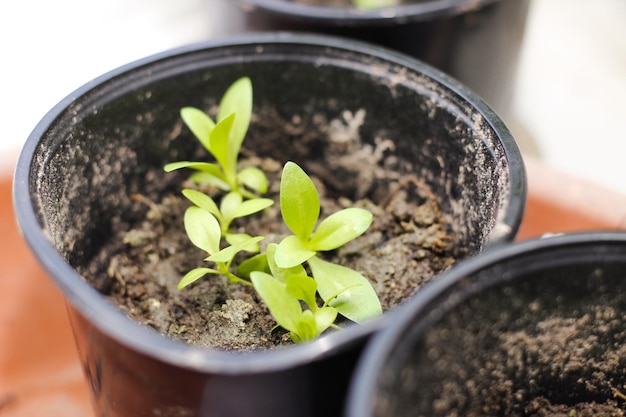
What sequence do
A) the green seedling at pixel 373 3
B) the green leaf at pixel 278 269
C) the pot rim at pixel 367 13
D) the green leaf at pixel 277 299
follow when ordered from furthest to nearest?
the green seedling at pixel 373 3 < the pot rim at pixel 367 13 < the green leaf at pixel 278 269 < the green leaf at pixel 277 299

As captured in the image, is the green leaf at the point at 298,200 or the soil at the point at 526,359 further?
the green leaf at the point at 298,200

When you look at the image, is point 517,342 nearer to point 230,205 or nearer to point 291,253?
point 291,253

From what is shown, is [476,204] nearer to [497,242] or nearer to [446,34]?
[497,242]

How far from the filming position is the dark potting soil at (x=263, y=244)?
70 cm

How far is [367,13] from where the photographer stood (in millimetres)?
984

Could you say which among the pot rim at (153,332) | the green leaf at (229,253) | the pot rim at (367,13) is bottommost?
the green leaf at (229,253)

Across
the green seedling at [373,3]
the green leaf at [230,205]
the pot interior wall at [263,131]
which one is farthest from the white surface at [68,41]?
the green leaf at [230,205]

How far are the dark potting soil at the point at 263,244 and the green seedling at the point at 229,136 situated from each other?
64mm

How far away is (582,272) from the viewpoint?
528 millimetres

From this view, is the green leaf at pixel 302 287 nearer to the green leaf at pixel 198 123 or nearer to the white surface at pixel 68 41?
the green leaf at pixel 198 123

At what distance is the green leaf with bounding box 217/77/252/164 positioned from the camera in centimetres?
78

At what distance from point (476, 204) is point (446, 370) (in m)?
0.25

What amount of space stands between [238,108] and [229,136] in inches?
1.4

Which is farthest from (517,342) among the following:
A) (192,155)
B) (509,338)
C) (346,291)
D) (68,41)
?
(68,41)
